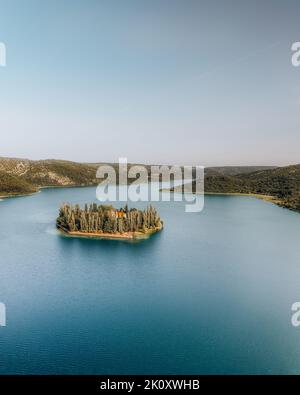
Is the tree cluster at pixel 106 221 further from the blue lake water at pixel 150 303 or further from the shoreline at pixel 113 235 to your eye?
the blue lake water at pixel 150 303

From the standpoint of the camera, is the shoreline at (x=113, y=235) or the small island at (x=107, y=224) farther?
the small island at (x=107, y=224)

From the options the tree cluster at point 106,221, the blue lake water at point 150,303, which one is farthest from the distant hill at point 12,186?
the tree cluster at point 106,221

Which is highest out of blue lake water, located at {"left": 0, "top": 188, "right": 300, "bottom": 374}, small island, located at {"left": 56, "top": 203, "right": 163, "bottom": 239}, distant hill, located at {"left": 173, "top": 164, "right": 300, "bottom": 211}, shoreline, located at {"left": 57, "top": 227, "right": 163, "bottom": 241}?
distant hill, located at {"left": 173, "top": 164, "right": 300, "bottom": 211}

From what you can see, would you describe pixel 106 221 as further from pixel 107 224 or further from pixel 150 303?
pixel 150 303

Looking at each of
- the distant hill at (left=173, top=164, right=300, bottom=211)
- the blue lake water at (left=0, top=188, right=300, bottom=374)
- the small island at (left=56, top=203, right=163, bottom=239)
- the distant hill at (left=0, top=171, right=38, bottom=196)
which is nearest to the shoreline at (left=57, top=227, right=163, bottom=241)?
the small island at (left=56, top=203, right=163, bottom=239)

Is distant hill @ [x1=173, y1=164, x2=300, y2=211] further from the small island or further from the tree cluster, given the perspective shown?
the small island

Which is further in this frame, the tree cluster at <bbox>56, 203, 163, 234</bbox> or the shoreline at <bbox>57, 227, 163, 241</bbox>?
the tree cluster at <bbox>56, 203, 163, 234</bbox>

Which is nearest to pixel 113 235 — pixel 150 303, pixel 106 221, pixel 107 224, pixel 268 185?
pixel 107 224
